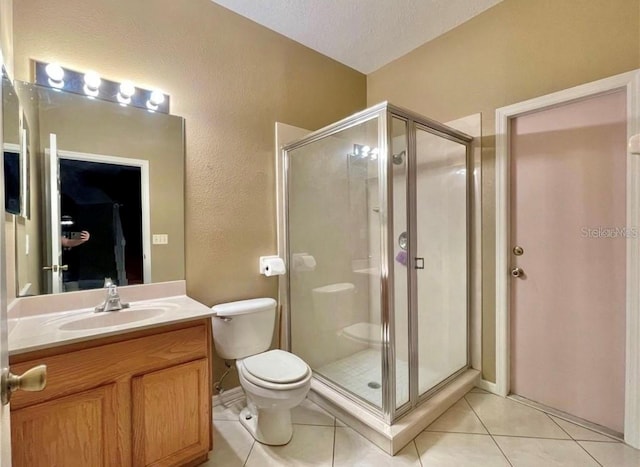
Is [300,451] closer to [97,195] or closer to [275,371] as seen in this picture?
[275,371]

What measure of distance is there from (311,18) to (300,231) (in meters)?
1.58

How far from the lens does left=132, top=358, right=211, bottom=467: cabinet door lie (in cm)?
134

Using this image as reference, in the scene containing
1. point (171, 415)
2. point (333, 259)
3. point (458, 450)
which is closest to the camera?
point (171, 415)

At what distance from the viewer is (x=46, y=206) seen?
61.1 inches

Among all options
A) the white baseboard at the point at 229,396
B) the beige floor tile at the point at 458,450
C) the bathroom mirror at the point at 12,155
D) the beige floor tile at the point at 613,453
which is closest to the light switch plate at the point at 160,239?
the bathroom mirror at the point at 12,155

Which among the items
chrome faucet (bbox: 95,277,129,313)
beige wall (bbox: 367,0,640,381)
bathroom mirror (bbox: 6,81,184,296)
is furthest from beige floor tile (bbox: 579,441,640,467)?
chrome faucet (bbox: 95,277,129,313)

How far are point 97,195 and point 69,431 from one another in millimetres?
1149

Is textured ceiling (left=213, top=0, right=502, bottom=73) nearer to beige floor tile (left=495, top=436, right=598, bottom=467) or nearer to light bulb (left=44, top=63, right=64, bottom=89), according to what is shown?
light bulb (left=44, top=63, right=64, bottom=89)

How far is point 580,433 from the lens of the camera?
5.82 feet

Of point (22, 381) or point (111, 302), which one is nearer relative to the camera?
point (22, 381)

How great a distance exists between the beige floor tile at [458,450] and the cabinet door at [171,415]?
3.85 ft

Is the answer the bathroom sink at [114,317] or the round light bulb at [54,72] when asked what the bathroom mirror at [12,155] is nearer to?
the round light bulb at [54,72]

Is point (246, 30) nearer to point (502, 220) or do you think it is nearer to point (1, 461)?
point (502, 220)

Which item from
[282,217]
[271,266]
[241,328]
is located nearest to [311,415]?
[241,328]
